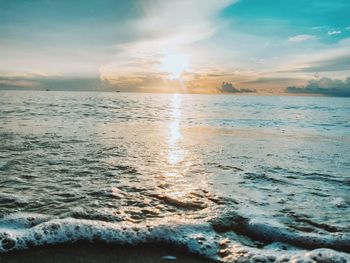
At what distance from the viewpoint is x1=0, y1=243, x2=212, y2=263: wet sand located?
412 centimetres

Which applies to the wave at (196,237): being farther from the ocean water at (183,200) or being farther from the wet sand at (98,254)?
the wet sand at (98,254)

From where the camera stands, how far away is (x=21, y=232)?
4742mm

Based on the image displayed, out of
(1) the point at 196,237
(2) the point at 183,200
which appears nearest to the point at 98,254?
(1) the point at 196,237

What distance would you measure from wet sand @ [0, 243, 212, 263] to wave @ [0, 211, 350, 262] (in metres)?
0.14

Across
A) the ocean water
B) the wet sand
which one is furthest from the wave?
the wet sand

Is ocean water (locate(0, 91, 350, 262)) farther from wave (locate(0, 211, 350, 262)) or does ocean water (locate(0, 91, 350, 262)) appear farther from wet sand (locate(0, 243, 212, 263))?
wet sand (locate(0, 243, 212, 263))

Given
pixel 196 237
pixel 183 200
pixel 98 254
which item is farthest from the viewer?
pixel 183 200

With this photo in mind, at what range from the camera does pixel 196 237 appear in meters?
4.82

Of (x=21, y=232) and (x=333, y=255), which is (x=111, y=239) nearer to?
(x=21, y=232)

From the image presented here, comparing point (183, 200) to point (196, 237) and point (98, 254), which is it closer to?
point (196, 237)

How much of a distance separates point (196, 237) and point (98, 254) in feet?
4.90

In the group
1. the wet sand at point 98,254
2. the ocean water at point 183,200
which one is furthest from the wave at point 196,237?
the wet sand at point 98,254

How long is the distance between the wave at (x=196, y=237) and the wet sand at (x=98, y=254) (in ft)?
0.45

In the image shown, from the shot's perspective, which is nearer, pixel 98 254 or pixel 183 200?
pixel 98 254
